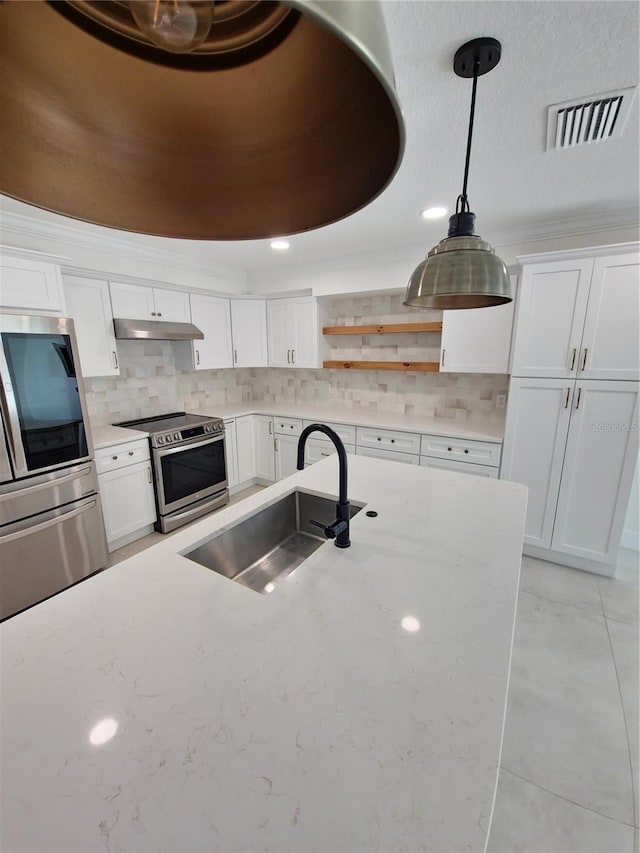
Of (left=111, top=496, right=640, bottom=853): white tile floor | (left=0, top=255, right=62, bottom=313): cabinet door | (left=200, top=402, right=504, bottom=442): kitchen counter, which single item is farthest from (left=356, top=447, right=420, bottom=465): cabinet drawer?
(left=0, top=255, right=62, bottom=313): cabinet door

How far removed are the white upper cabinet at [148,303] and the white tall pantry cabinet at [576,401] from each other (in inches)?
112

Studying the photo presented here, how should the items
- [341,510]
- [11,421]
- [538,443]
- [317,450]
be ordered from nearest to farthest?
[341,510] → [11,421] → [538,443] → [317,450]

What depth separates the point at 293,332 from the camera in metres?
3.86

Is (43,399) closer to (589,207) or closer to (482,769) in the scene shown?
(482,769)

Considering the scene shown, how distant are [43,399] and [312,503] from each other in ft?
5.64

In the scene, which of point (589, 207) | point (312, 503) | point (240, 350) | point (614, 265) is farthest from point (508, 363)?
point (240, 350)

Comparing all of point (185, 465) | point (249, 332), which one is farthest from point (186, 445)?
point (249, 332)

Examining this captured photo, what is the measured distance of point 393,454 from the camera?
10.5ft

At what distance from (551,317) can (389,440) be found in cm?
151

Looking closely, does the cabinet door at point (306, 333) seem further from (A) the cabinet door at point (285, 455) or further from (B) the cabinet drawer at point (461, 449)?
(B) the cabinet drawer at point (461, 449)

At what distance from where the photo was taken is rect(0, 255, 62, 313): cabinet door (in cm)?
209

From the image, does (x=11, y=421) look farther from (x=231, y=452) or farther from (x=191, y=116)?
(x=191, y=116)

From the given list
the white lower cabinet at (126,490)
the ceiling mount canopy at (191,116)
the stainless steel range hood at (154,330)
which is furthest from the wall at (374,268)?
the ceiling mount canopy at (191,116)

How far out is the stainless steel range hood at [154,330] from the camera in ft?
9.21
